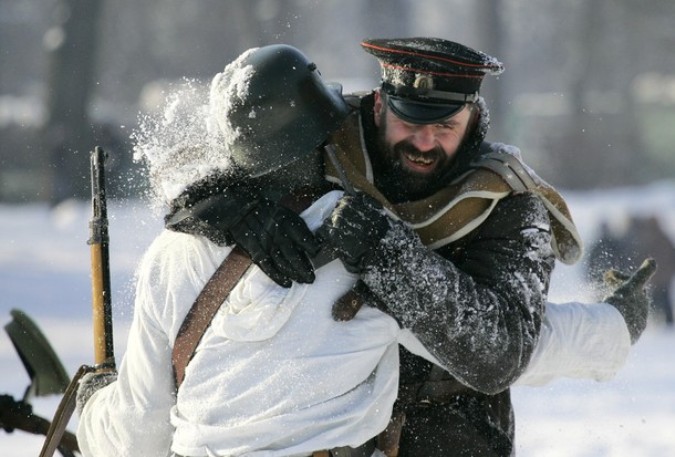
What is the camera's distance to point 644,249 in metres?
13.6

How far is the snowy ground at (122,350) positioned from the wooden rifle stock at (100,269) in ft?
1.13

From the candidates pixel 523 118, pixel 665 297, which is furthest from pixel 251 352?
pixel 523 118

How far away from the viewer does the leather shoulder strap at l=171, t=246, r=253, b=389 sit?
3.12m

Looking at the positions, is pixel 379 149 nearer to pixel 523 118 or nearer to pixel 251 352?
pixel 251 352

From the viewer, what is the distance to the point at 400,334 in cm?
329

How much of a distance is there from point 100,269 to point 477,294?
1.31 meters

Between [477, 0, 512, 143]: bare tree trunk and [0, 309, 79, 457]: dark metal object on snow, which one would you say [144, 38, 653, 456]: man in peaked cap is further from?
[477, 0, 512, 143]: bare tree trunk

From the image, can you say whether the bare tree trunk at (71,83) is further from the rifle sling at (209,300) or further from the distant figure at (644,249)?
the rifle sling at (209,300)

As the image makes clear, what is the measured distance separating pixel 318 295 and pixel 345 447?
0.38 meters

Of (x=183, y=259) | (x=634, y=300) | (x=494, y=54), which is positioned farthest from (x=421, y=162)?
(x=494, y=54)

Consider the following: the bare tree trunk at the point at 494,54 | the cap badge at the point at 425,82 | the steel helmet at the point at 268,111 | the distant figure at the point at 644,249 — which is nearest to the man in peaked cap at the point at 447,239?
the cap badge at the point at 425,82

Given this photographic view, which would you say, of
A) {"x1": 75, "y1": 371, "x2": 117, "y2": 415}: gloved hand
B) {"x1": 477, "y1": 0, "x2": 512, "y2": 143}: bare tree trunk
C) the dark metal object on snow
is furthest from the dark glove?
{"x1": 477, "y1": 0, "x2": 512, "y2": 143}: bare tree trunk

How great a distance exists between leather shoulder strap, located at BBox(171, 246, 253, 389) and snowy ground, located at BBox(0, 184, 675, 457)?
563mm

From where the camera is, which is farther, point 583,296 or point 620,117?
point 620,117
